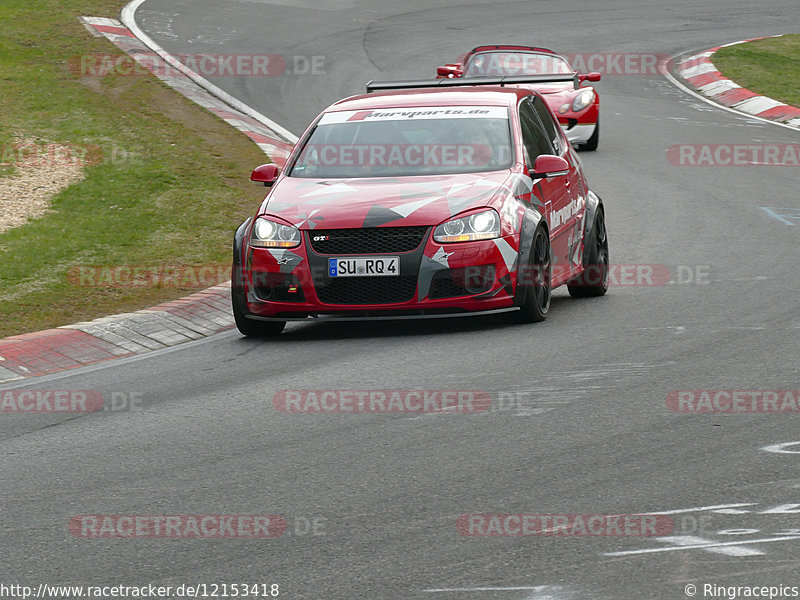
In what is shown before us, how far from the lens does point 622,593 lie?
4.30 meters

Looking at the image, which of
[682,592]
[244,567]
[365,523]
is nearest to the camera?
[682,592]

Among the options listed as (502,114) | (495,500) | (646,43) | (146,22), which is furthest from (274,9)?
(495,500)

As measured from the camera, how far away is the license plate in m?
8.79

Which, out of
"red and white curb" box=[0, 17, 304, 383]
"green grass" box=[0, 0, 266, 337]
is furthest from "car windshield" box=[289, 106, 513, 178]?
"green grass" box=[0, 0, 266, 337]

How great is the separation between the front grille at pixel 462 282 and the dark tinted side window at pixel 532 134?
4.50 ft

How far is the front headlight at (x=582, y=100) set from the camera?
17984mm

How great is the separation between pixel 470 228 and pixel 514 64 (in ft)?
39.7

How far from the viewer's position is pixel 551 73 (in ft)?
66.6

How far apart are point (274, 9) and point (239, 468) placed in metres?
26.0

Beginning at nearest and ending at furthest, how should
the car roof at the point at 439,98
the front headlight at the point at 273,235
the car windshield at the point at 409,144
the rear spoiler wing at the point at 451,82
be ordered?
1. the front headlight at the point at 273,235
2. the car windshield at the point at 409,144
3. the car roof at the point at 439,98
4. the rear spoiler wing at the point at 451,82

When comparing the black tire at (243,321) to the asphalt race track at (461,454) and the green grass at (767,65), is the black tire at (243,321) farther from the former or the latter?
the green grass at (767,65)

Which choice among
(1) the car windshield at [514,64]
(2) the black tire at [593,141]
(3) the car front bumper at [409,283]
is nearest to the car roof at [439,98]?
(3) the car front bumper at [409,283]

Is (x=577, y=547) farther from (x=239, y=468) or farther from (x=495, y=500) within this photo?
(x=239, y=468)

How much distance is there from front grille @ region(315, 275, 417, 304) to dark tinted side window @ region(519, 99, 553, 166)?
1.70 metres
